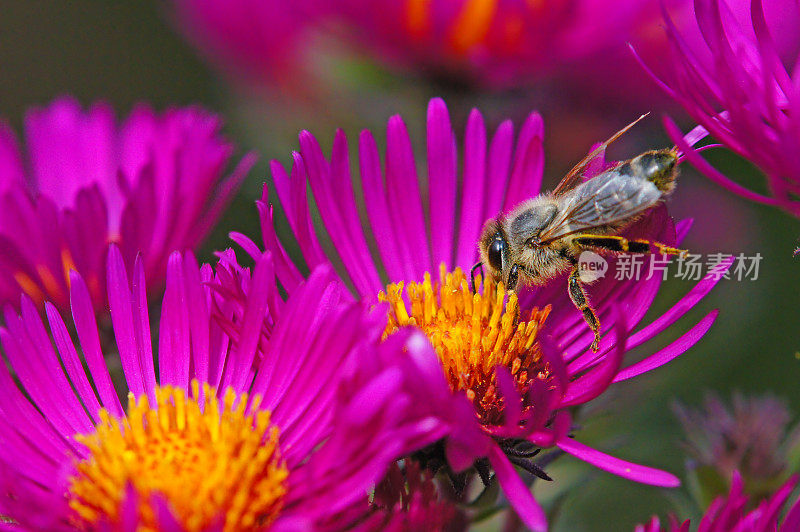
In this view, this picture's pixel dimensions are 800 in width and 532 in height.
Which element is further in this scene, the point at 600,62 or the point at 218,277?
the point at 600,62

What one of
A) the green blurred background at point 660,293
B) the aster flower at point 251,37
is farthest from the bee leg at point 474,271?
the aster flower at point 251,37

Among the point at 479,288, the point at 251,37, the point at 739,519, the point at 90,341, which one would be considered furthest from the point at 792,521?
the point at 251,37

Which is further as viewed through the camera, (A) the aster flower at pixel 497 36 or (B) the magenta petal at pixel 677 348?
(A) the aster flower at pixel 497 36

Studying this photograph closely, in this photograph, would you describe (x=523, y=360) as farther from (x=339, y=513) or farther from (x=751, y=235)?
(x=751, y=235)

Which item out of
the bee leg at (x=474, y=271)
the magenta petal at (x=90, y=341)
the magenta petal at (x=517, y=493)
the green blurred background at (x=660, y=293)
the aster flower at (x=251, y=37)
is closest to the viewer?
the magenta petal at (x=517, y=493)

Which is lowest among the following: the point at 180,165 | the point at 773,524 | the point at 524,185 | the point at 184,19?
the point at 773,524

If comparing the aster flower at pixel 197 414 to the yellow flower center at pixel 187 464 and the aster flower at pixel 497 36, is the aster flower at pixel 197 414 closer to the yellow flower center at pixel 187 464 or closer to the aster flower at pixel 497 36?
the yellow flower center at pixel 187 464

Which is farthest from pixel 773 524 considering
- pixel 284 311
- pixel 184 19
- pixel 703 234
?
pixel 184 19
